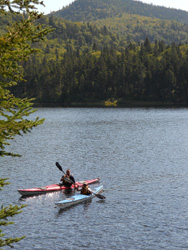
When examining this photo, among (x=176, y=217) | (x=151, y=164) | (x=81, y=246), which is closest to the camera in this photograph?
(x=81, y=246)

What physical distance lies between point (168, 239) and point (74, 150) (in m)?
40.9

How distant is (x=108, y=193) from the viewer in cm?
3741

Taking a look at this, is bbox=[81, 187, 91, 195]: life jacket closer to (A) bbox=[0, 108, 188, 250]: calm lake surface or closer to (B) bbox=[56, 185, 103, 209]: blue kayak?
(B) bbox=[56, 185, 103, 209]: blue kayak

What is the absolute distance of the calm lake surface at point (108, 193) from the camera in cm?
2569

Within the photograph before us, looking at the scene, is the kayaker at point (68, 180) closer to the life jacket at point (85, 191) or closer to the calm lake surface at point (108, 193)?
the calm lake surface at point (108, 193)

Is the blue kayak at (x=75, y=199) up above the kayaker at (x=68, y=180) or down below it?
below

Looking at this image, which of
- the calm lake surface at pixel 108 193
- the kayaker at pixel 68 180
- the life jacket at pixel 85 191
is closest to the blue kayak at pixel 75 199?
the life jacket at pixel 85 191

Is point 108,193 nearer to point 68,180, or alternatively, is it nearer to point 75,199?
point 68,180

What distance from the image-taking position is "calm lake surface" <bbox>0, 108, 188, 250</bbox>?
25.7 m

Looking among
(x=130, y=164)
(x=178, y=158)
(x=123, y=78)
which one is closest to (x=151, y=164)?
(x=130, y=164)

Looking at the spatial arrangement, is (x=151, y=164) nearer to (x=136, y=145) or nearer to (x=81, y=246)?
(x=136, y=145)

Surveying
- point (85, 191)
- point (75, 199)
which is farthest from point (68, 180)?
point (75, 199)

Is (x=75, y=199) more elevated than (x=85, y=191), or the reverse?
(x=85, y=191)

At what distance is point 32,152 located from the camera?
6341 cm
